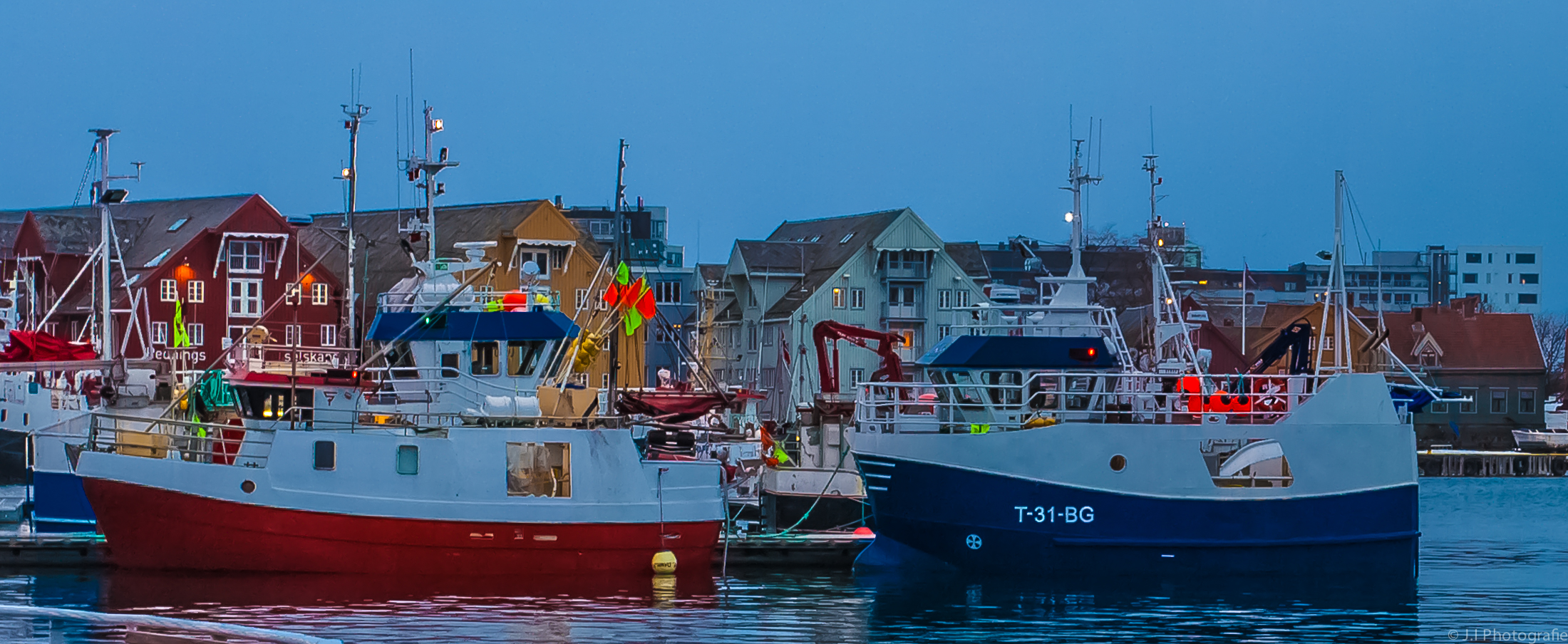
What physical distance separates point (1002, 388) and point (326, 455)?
10738 millimetres

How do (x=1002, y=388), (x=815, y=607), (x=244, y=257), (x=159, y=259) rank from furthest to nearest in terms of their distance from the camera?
(x=244, y=257) < (x=159, y=259) < (x=1002, y=388) < (x=815, y=607)

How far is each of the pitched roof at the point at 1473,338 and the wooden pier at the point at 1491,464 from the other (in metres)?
5.68

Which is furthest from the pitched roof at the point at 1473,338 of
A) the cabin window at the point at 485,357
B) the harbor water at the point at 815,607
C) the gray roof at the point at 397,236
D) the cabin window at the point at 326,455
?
the cabin window at the point at 326,455

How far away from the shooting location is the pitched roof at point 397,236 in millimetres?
66062

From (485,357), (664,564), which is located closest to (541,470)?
(664,564)

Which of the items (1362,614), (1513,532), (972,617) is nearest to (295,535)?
(972,617)

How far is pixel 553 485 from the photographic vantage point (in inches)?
1109

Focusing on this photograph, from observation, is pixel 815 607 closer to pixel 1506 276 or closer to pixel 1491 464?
pixel 1491 464

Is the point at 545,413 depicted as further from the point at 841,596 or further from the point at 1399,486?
the point at 1399,486

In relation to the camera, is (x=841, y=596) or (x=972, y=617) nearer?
(x=972, y=617)

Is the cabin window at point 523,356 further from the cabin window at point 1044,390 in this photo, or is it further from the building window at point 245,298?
the building window at point 245,298

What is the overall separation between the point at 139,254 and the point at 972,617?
47.4 m

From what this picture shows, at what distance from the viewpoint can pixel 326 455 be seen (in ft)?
90.2

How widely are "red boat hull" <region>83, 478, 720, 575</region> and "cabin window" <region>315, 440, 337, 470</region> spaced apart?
2.29 feet
